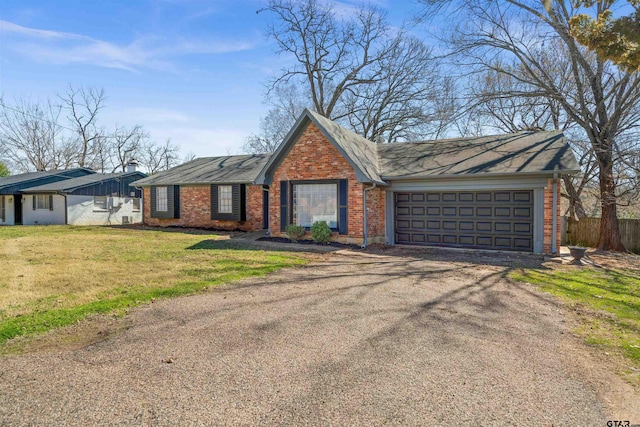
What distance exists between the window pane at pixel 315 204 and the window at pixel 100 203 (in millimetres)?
18073

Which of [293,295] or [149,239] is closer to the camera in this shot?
[293,295]

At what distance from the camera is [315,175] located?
13.3 meters

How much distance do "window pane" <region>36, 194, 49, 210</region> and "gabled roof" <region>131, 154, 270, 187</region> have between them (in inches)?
338

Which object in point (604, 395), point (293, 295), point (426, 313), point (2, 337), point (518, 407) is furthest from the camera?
point (293, 295)

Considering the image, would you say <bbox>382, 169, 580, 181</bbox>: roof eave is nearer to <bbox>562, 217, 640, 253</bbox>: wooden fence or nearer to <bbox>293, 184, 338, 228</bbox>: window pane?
<bbox>293, 184, 338, 228</bbox>: window pane

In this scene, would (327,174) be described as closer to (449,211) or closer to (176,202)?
(449,211)

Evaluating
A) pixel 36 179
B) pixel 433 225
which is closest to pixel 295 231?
pixel 433 225

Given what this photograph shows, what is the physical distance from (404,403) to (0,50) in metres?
22.1

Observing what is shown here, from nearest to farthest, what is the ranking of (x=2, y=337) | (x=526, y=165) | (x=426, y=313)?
(x=2, y=337) → (x=426, y=313) → (x=526, y=165)

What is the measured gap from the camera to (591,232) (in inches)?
574

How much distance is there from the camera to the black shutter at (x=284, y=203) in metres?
13.9

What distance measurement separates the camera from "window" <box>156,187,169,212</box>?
2006cm

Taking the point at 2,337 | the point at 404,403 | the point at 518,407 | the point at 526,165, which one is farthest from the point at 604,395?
the point at 526,165

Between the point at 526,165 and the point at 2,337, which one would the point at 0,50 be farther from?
the point at 526,165
